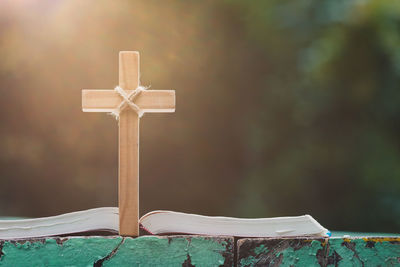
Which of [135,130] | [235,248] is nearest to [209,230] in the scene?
[235,248]

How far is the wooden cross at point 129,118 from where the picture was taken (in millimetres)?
589

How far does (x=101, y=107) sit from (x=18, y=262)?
0.20 m

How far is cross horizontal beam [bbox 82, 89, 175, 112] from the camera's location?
63 centimetres

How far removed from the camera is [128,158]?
605 millimetres

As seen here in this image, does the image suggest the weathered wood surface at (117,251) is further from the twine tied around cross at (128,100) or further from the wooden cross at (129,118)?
the twine tied around cross at (128,100)

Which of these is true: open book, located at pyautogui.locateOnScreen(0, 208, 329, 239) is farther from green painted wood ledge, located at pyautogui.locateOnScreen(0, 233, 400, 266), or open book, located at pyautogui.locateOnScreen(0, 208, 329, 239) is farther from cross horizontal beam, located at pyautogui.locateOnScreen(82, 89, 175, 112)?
cross horizontal beam, located at pyautogui.locateOnScreen(82, 89, 175, 112)

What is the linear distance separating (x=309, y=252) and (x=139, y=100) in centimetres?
26

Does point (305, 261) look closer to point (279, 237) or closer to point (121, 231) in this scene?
point (279, 237)

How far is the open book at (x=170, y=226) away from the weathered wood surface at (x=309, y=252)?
0.05ft

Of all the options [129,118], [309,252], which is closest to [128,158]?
[129,118]

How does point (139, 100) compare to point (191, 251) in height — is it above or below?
above

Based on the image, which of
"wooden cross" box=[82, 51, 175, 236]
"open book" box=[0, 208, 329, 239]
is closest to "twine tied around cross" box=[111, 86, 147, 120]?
"wooden cross" box=[82, 51, 175, 236]

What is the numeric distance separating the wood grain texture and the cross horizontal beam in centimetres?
1

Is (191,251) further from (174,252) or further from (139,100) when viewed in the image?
(139,100)
